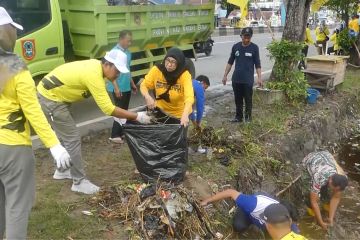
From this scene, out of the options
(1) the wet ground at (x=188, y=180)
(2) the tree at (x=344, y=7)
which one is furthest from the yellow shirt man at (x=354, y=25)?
(1) the wet ground at (x=188, y=180)

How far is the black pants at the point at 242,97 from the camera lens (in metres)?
7.04

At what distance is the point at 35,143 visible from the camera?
5680 mm

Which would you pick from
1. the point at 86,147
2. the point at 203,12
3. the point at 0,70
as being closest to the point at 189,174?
the point at 86,147

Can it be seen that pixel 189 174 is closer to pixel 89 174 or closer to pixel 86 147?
pixel 89 174

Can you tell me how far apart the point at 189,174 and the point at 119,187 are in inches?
37.2

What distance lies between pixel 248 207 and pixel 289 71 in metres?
4.59

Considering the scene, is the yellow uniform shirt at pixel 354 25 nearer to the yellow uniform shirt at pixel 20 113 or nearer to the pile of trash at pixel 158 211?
the pile of trash at pixel 158 211

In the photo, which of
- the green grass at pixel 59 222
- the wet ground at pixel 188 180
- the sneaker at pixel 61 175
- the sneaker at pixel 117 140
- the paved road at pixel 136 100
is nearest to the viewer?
the green grass at pixel 59 222

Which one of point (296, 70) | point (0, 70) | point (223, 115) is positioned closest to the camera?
point (0, 70)

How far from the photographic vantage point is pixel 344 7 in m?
14.3

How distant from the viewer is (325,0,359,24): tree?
1398 cm

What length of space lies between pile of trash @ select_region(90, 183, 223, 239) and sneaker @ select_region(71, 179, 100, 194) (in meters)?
0.17

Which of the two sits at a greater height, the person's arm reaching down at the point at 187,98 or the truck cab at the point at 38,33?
the truck cab at the point at 38,33

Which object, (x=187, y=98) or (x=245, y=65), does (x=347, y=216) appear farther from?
(x=187, y=98)
